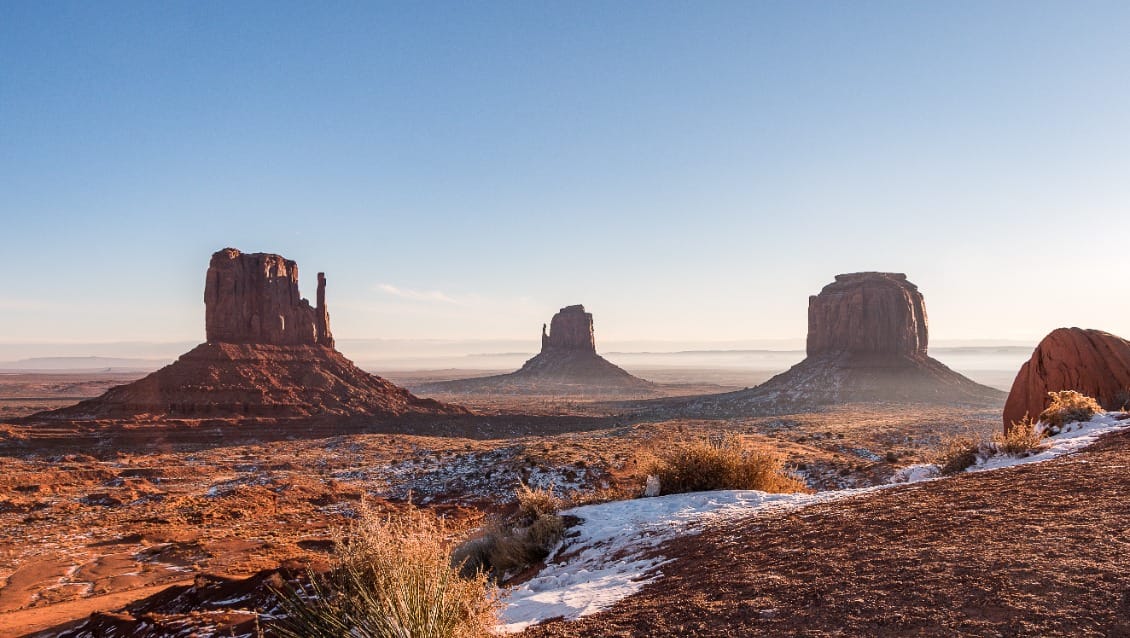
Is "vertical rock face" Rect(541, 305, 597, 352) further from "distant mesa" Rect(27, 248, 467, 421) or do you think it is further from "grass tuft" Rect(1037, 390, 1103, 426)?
"grass tuft" Rect(1037, 390, 1103, 426)

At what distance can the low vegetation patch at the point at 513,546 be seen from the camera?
7.59 m

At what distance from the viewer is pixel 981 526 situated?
184 inches

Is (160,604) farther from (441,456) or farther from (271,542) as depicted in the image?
(441,456)

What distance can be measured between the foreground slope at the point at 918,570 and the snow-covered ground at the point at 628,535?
15.2 inches

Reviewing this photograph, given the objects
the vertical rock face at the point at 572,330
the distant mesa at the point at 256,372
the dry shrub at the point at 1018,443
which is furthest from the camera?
the vertical rock face at the point at 572,330

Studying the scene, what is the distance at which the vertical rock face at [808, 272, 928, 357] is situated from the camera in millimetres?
78000

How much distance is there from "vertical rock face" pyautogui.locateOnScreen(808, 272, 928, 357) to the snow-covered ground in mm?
75339

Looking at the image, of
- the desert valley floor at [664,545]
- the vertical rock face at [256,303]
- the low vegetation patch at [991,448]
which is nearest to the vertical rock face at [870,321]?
the desert valley floor at [664,545]

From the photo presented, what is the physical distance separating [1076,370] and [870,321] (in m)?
70.7

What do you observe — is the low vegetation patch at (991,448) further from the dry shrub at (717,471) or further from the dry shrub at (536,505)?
the dry shrub at (536,505)

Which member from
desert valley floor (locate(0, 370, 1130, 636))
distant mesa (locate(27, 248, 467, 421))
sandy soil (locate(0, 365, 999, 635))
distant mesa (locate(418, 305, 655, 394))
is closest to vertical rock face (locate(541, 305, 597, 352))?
distant mesa (locate(418, 305, 655, 394))

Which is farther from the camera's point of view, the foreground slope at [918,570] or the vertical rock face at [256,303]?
the vertical rock face at [256,303]

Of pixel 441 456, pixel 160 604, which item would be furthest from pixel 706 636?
pixel 441 456

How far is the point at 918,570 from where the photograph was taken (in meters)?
3.87
